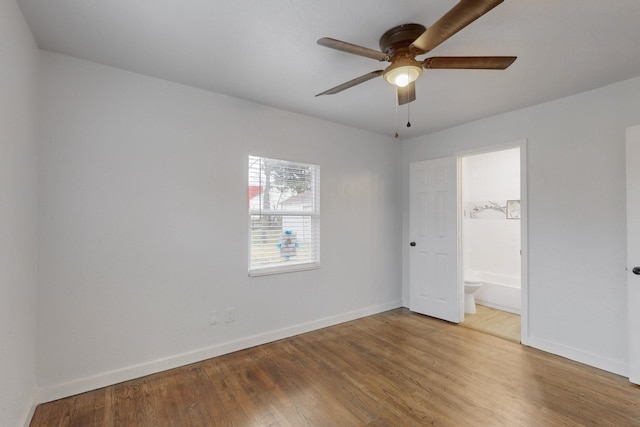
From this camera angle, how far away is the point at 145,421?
1894 mm

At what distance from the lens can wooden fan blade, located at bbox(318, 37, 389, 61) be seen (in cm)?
151

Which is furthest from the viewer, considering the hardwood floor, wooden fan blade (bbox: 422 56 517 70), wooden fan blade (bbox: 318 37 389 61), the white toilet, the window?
the white toilet

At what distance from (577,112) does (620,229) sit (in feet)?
3.70

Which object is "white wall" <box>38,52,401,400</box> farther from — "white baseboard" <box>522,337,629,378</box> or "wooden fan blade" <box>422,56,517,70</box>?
"white baseboard" <box>522,337,629,378</box>

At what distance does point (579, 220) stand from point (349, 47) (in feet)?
Answer: 8.97

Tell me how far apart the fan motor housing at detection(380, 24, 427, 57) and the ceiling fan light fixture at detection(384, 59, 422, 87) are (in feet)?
0.22

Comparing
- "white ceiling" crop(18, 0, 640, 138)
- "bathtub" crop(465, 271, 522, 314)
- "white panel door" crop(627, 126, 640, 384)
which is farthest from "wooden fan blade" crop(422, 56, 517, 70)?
"bathtub" crop(465, 271, 522, 314)

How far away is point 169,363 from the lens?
2.52 meters

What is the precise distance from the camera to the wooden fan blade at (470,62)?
5.30ft

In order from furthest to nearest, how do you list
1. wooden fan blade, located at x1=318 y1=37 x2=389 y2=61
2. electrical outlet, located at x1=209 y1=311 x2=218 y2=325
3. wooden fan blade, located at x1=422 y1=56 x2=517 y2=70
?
1. electrical outlet, located at x1=209 y1=311 x2=218 y2=325
2. wooden fan blade, located at x1=422 y1=56 x2=517 y2=70
3. wooden fan blade, located at x1=318 y1=37 x2=389 y2=61

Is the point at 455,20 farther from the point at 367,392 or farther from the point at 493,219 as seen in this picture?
the point at 493,219

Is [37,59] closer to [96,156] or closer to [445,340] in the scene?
[96,156]

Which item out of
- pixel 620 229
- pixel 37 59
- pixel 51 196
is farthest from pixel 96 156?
pixel 620 229

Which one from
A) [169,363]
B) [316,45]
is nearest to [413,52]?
[316,45]
